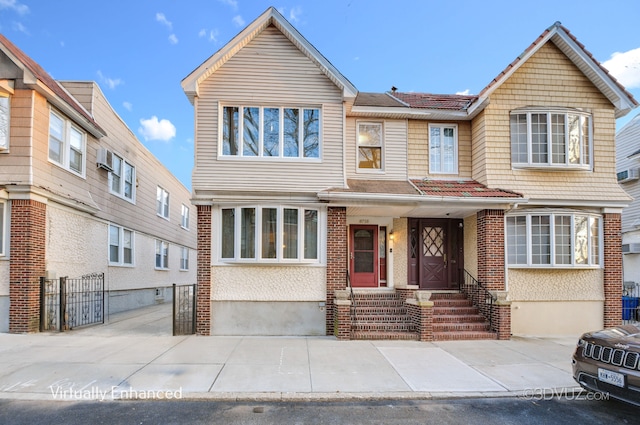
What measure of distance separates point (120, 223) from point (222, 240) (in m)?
7.01

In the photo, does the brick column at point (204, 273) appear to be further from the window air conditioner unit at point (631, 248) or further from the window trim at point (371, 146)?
the window air conditioner unit at point (631, 248)

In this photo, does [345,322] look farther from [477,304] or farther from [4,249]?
[4,249]

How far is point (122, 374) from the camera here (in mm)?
6820

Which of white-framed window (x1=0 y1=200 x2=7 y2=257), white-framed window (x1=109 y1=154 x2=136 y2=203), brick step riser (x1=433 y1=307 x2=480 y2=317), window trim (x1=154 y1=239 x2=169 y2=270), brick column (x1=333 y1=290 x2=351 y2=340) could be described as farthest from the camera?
window trim (x1=154 y1=239 x2=169 y2=270)

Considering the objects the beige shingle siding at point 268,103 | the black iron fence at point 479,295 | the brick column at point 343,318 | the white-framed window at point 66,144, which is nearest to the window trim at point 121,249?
the white-framed window at point 66,144

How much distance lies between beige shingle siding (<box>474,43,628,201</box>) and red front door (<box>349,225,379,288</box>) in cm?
364

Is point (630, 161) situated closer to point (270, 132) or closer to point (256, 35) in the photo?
point (270, 132)

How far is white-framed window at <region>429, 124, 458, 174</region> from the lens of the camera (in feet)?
40.3

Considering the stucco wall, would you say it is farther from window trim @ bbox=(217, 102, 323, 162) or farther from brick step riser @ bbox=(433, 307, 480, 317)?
brick step riser @ bbox=(433, 307, 480, 317)

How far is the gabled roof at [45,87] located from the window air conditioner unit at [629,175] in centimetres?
2031

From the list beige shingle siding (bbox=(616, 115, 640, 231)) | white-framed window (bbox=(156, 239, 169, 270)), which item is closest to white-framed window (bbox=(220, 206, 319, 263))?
white-framed window (bbox=(156, 239, 169, 270))

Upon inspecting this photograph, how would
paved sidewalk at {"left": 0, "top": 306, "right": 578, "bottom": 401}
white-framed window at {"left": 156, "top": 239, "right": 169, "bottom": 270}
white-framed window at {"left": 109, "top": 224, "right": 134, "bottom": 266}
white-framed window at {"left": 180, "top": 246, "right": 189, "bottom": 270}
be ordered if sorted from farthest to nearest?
white-framed window at {"left": 180, "top": 246, "right": 189, "bottom": 270} → white-framed window at {"left": 156, "top": 239, "right": 169, "bottom": 270} → white-framed window at {"left": 109, "top": 224, "right": 134, "bottom": 266} → paved sidewalk at {"left": 0, "top": 306, "right": 578, "bottom": 401}

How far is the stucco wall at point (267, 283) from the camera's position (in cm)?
1038

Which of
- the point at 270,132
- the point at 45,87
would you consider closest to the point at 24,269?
the point at 45,87
